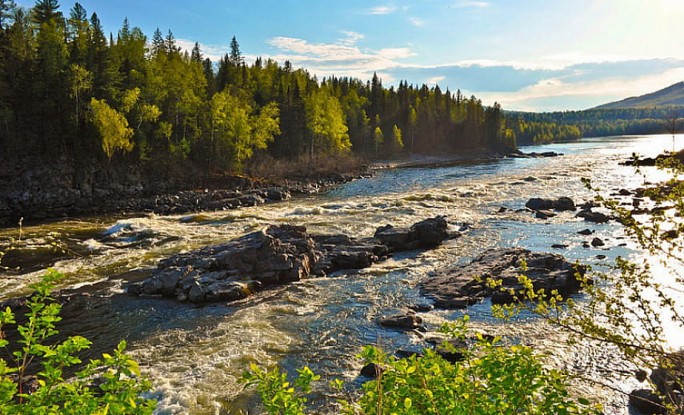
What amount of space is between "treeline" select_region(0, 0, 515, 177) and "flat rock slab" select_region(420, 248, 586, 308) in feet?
138

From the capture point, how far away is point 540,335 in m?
13.9

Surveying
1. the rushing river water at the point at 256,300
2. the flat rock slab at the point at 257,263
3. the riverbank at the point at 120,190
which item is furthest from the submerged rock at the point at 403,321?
the riverbank at the point at 120,190

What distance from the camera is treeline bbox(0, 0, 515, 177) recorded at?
47.2 m

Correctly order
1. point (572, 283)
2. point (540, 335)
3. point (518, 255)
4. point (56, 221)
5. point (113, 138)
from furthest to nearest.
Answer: point (113, 138) → point (56, 221) → point (518, 255) → point (572, 283) → point (540, 335)

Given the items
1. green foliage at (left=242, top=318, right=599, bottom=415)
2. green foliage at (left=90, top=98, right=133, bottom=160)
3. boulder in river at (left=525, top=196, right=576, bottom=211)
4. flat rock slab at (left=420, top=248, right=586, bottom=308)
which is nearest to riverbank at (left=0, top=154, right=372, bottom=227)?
green foliage at (left=90, top=98, right=133, bottom=160)

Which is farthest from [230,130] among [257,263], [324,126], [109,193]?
[257,263]

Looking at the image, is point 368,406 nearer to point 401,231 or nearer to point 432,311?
point 432,311

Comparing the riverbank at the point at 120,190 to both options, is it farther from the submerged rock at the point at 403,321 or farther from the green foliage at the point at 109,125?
the submerged rock at the point at 403,321

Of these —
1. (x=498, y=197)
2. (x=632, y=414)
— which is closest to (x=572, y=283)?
(x=632, y=414)

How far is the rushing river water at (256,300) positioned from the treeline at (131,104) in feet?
56.5

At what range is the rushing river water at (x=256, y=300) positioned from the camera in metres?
12.2

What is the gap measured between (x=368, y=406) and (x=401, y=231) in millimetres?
21687

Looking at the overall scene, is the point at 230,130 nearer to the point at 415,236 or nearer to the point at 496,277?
the point at 415,236

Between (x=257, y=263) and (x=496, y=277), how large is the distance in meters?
10.8
